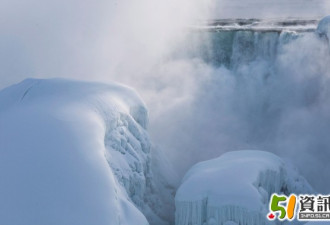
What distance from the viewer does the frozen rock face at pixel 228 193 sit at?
6.82 meters

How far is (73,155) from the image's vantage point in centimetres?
581

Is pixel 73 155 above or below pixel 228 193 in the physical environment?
above

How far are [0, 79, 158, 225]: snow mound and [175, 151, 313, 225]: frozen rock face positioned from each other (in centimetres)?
71

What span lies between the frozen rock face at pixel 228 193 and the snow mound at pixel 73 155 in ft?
2.33

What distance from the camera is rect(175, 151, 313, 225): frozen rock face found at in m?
6.82

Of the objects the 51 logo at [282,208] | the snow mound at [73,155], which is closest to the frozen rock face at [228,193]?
the 51 logo at [282,208]

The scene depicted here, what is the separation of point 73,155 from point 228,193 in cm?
217

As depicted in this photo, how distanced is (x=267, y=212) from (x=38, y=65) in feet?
28.7

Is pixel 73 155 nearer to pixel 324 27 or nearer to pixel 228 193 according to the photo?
pixel 228 193

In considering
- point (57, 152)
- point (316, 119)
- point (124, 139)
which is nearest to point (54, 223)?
point (57, 152)
